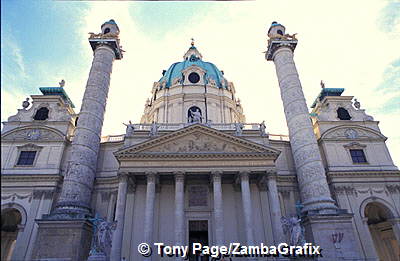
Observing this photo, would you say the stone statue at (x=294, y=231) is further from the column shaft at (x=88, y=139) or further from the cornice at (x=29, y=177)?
the cornice at (x=29, y=177)

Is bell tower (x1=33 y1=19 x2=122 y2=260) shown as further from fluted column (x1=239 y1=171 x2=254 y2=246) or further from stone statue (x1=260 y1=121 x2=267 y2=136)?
stone statue (x1=260 y1=121 x2=267 y2=136)

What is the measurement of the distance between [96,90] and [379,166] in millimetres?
24256

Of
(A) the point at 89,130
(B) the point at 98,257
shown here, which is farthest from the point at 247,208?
(A) the point at 89,130

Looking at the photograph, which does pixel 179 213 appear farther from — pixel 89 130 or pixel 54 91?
pixel 54 91

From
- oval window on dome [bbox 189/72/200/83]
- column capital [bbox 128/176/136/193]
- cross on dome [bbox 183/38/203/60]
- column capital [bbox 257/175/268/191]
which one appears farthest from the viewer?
cross on dome [bbox 183/38/203/60]

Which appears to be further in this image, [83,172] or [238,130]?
[238,130]

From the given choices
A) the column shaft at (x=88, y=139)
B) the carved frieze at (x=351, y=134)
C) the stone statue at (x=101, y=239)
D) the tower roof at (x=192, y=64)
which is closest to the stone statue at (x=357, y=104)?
the carved frieze at (x=351, y=134)

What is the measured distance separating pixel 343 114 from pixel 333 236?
13.8 m

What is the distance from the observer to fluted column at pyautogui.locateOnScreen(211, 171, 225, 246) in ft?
57.6

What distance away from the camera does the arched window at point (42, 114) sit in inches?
962

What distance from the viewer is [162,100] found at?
3256cm

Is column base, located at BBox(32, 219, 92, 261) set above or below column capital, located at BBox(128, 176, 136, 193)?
below

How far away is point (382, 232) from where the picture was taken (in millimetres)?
23281

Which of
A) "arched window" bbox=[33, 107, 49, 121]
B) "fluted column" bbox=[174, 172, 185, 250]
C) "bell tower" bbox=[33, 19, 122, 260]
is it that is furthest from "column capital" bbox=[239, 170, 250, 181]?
"arched window" bbox=[33, 107, 49, 121]
